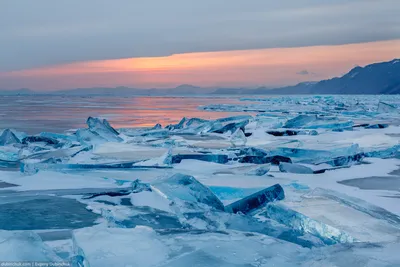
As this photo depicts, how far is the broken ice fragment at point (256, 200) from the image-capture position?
2.35m

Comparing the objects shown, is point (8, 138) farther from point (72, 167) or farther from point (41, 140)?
point (72, 167)

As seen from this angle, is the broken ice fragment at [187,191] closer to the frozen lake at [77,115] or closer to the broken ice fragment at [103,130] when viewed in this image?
the broken ice fragment at [103,130]

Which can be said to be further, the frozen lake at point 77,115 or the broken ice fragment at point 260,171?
the frozen lake at point 77,115

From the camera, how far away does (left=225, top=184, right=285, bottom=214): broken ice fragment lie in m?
2.35

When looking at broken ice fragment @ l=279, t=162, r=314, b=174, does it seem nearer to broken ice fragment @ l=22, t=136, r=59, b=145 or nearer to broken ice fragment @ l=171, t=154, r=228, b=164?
broken ice fragment @ l=171, t=154, r=228, b=164

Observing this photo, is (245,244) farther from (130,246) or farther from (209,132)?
(209,132)

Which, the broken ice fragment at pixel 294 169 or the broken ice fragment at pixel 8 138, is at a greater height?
the broken ice fragment at pixel 8 138

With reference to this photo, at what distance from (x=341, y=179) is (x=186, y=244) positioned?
6.63 ft

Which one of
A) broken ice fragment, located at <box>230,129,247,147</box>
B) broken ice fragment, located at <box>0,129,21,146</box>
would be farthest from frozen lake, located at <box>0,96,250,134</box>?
broken ice fragment, located at <box>230,129,247,147</box>

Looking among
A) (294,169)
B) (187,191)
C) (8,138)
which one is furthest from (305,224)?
(8,138)

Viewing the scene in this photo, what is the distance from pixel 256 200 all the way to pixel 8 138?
13.6 ft

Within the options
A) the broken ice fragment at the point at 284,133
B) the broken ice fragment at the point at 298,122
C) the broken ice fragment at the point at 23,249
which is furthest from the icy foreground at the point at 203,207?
the broken ice fragment at the point at 298,122

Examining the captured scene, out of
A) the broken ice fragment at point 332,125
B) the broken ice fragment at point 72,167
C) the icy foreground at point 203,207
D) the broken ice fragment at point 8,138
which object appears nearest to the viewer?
the icy foreground at point 203,207

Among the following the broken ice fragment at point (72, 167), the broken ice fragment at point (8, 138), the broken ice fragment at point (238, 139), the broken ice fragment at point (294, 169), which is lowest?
the broken ice fragment at point (294, 169)
